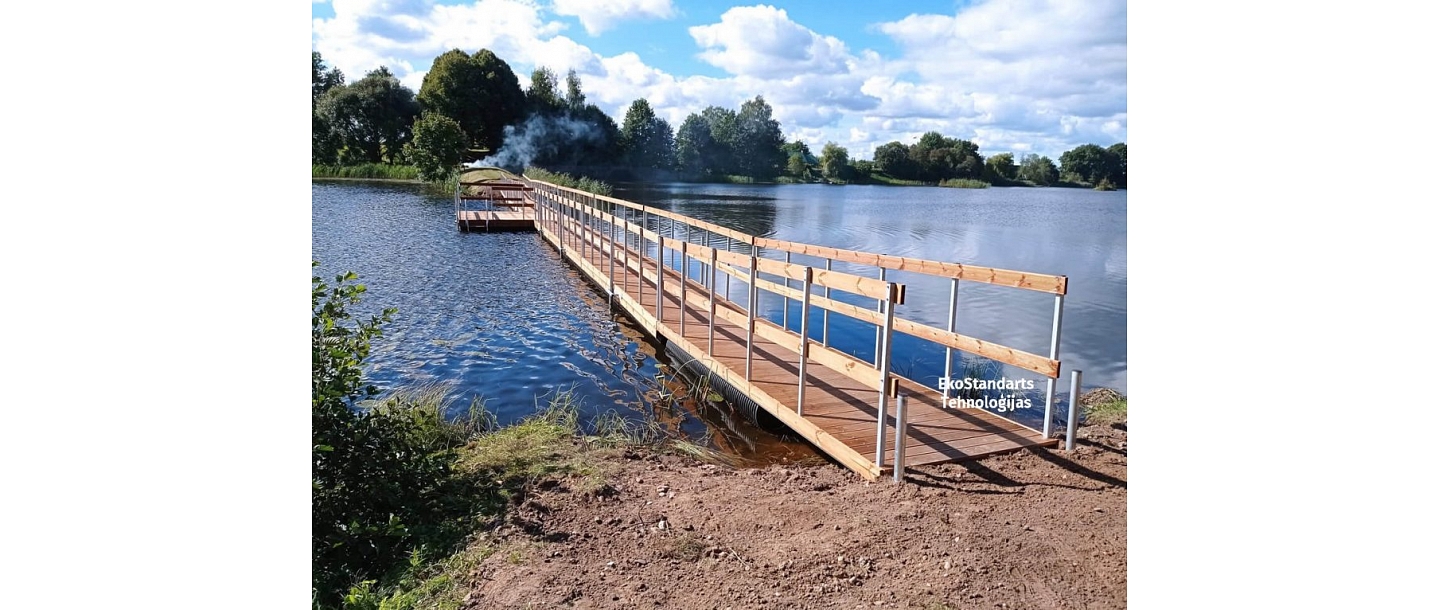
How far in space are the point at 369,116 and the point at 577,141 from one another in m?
13.5

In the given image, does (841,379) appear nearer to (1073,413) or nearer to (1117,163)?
(1073,413)

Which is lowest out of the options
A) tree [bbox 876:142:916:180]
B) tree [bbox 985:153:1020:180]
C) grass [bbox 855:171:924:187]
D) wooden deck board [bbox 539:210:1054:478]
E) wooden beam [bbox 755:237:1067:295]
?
wooden deck board [bbox 539:210:1054:478]

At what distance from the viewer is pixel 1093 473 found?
3.35 m

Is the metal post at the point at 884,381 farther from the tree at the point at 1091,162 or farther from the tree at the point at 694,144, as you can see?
the tree at the point at 694,144

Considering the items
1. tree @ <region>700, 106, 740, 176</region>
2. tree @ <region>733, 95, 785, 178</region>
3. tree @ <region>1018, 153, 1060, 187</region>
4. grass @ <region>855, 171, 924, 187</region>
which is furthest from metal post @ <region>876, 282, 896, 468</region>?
tree @ <region>700, 106, 740, 176</region>

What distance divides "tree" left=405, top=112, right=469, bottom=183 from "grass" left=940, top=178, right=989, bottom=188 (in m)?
12.8

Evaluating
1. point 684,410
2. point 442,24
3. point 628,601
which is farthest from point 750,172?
point 628,601

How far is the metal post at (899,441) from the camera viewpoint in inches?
125

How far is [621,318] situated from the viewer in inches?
339

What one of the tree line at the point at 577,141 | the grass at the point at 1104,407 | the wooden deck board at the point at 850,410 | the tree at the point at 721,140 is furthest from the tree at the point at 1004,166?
the tree at the point at 721,140

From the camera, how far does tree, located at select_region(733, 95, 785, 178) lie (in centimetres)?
1691

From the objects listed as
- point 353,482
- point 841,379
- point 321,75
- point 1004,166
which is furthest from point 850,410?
point 321,75

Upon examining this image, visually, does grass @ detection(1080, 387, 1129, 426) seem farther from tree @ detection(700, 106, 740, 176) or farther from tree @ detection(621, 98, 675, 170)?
tree @ detection(621, 98, 675, 170)
